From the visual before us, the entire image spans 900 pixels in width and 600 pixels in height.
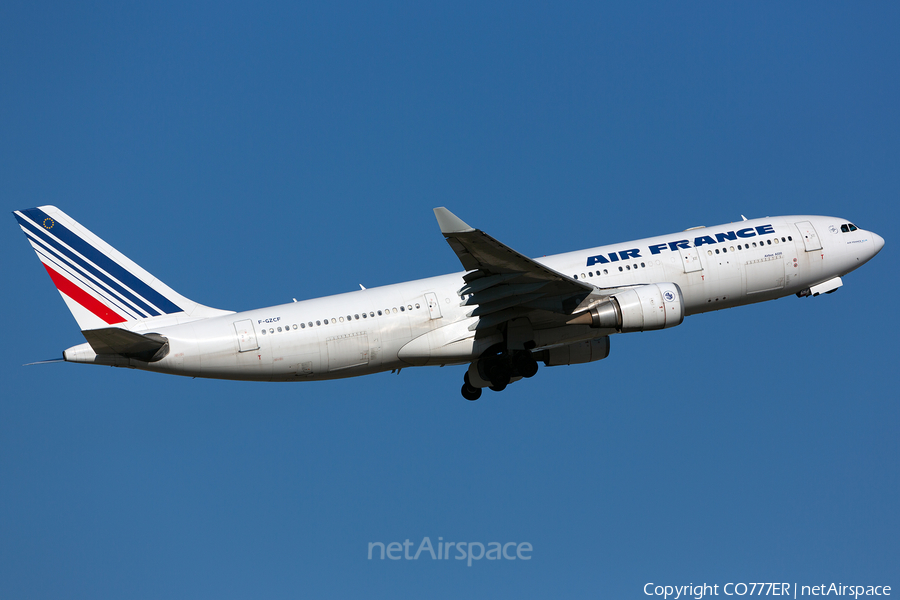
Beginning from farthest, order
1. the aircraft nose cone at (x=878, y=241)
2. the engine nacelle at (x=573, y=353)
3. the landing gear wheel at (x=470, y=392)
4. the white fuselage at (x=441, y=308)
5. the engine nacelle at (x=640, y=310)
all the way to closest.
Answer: the aircraft nose cone at (x=878, y=241)
the landing gear wheel at (x=470, y=392)
the engine nacelle at (x=573, y=353)
the engine nacelle at (x=640, y=310)
the white fuselage at (x=441, y=308)

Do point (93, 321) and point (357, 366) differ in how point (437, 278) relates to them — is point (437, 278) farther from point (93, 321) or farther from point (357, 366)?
point (93, 321)

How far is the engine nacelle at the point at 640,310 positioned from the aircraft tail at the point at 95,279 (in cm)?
1431

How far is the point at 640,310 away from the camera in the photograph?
3259cm

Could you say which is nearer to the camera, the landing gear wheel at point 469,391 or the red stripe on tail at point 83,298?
the red stripe on tail at point 83,298

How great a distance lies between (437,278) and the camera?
113 feet

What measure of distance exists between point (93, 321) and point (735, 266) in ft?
80.8

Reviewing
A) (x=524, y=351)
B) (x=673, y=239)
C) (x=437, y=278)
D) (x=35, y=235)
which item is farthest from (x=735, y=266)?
(x=35, y=235)

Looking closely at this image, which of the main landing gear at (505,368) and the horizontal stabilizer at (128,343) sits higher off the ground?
the main landing gear at (505,368)

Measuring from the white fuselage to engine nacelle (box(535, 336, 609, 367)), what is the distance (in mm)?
2316

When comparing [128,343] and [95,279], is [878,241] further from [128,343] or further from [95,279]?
[95,279]

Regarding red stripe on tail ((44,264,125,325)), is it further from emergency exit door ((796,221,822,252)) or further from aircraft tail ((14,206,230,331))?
emergency exit door ((796,221,822,252))

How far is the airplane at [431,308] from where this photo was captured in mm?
31453

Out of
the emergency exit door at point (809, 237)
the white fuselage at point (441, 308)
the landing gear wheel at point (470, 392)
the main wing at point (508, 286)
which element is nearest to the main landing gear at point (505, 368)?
the white fuselage at point (441, 308)

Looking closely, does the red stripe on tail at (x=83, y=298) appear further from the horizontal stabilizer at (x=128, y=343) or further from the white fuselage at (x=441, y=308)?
the horizontal stabilizer at (x=128, y=343)
